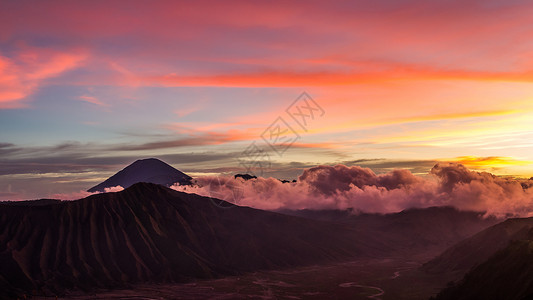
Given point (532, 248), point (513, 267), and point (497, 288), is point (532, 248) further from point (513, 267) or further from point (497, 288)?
point (497, 288)

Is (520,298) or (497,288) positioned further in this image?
(497,288)

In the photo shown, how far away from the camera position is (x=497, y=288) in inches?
7402

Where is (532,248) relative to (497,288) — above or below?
above

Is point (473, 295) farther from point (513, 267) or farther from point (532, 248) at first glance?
point (532, 248)

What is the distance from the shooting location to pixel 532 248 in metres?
200

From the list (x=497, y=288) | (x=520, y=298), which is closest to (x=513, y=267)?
(x=497, y=288)

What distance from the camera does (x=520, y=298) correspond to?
15400 cm

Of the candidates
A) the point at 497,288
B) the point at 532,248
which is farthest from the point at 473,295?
the point at 532,248

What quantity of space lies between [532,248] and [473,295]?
104 ft

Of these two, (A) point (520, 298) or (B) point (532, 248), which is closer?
(A) point (520, 298)

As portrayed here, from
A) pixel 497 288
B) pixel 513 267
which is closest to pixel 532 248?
pixel 513 267

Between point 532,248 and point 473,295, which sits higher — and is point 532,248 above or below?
above

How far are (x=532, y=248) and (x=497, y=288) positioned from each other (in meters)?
27.0

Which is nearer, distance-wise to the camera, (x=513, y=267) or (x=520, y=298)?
(x=520, y=298)
